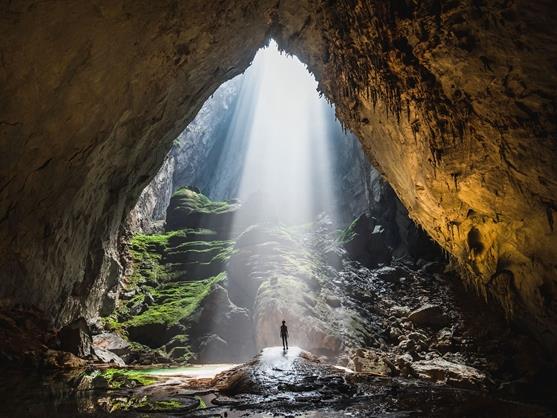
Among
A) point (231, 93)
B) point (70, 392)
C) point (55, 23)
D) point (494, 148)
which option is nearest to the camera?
point (70, 392)

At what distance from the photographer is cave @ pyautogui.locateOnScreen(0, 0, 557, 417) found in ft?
24.2

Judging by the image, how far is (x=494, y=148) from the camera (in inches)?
355

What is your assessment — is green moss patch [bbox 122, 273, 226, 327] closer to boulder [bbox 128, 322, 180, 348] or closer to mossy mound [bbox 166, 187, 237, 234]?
boulder [bbox 128, 322, 180, 348]

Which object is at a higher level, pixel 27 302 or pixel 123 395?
pixel 27 302

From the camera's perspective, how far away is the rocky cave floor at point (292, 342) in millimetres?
6375

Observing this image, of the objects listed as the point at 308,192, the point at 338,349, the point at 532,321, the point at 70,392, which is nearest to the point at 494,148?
the point at 532,321

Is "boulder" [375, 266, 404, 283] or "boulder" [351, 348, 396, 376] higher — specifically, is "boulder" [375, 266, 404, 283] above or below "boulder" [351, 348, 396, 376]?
above

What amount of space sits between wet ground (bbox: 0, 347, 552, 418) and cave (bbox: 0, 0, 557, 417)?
67mm

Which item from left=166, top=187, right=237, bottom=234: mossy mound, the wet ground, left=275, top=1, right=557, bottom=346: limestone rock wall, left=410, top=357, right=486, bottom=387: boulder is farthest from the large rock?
left=166, top=187, right=237, bottom=234: mossy mound

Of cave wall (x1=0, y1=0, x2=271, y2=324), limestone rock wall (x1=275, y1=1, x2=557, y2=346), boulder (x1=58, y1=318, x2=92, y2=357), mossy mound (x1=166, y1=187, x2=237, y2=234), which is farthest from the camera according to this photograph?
mossy mound (x1=166, y1=187, x2=237, y2=234)

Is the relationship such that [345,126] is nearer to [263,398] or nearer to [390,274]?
[263,398]

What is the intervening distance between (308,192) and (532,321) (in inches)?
1884

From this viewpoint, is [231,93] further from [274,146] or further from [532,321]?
[532,321]

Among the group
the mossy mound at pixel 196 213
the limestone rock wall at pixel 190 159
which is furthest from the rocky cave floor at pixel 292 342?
the limestone rock wall at pixel 190 159
